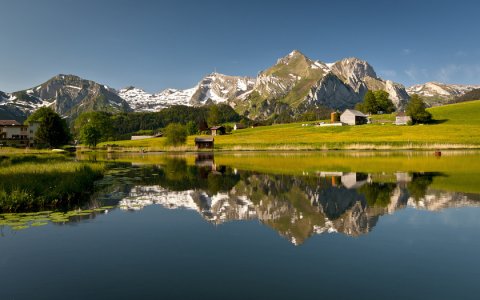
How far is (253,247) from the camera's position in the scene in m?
15.7

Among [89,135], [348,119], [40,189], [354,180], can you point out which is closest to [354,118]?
[348,119]

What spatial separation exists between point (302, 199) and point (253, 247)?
12.1 meters

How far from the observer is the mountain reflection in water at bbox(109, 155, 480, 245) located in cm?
2005

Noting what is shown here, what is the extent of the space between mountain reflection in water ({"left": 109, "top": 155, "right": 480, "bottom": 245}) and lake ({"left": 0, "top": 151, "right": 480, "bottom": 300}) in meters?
0.14

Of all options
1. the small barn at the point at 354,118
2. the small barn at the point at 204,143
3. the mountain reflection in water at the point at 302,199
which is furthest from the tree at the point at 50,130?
the small barn at the point at 354,118

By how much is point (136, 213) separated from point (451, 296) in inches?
754

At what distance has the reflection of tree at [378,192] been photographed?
82.2 ft

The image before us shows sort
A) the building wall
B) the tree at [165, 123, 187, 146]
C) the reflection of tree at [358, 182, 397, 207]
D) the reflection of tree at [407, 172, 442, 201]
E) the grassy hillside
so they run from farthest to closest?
the building wall
the tree at [165, 123, 187, 146]
the grassy hillside
the reflection of tree at [407, 172, 442, 201]
the reflection of tree at [358, 182, 397, 207]

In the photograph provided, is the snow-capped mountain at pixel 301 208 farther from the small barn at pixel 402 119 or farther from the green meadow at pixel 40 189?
the small barn at pixel 402 119

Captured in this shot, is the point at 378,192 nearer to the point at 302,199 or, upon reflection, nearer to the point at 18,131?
the point at 302,199

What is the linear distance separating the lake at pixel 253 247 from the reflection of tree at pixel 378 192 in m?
0.15

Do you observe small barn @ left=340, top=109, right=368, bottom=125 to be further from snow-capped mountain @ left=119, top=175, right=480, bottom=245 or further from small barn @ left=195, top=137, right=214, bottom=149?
snow-capped mountain @ left=119, top=175, right=480, bottom=245

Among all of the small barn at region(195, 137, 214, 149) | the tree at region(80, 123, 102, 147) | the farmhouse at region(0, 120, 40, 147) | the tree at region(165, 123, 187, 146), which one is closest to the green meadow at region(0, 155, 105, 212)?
the small barn at region(195, 137, 214, 149)

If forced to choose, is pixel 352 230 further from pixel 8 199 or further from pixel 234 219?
pixel 8 199
